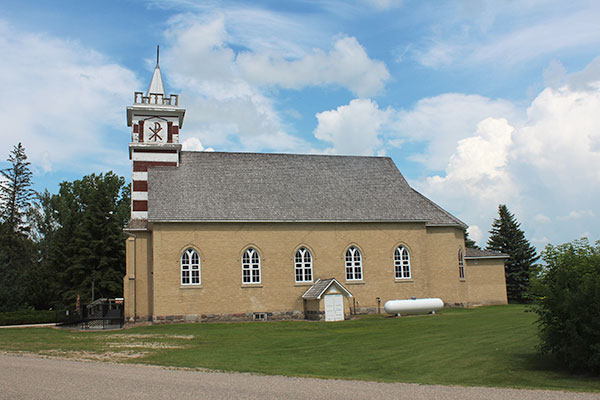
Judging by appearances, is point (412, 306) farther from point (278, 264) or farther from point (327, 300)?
point (278, 264)

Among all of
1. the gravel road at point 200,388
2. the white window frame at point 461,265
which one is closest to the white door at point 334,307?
the white window frame at point 461,265

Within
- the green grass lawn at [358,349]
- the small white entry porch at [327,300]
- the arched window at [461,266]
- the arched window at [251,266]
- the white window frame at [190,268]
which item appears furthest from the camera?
the arched window at [461,266]

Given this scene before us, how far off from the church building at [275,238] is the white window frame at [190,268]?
7 centimetres

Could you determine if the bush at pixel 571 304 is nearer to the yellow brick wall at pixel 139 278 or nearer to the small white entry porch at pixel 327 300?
the small white entry porch at pixel 327 300

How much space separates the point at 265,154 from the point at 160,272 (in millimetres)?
12336

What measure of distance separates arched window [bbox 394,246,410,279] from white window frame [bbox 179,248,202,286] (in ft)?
44.7

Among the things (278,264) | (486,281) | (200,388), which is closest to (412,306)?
(278,264)

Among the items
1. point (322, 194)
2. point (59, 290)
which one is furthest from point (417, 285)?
point (59, 290)

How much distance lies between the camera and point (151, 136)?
1491 inches

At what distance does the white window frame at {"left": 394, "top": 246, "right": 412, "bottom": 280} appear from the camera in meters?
37.9

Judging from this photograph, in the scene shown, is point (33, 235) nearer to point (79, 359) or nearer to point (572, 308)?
point (79, 359)

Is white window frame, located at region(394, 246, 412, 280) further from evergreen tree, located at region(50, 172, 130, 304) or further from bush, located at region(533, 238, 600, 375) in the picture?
evergreen tree, located at region(50, 172, 130, 304)

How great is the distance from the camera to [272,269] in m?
35.4

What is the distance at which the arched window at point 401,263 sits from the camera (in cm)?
3797
